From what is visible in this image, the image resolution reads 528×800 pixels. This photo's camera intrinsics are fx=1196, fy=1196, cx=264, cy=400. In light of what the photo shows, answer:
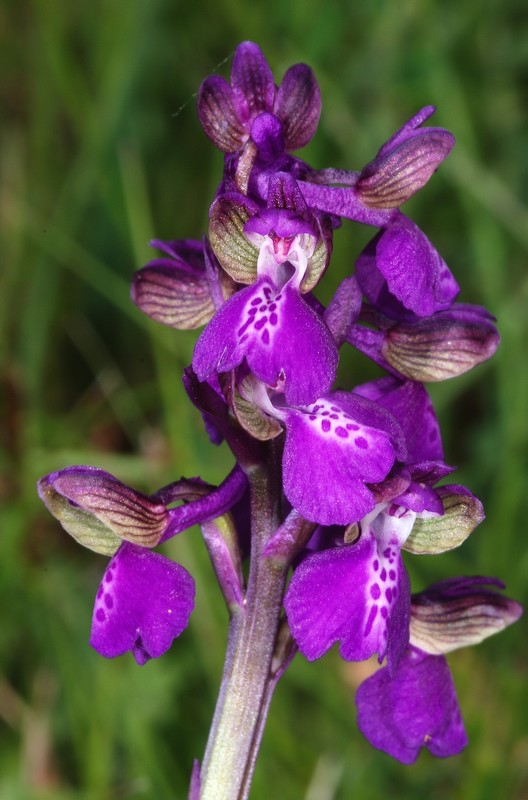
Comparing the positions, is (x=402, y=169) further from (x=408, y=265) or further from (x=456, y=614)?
(x=456, y=614)

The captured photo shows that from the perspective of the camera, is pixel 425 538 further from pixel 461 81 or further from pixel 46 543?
pixel 461 81

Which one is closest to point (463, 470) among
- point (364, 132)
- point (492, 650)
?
point (492, 650)

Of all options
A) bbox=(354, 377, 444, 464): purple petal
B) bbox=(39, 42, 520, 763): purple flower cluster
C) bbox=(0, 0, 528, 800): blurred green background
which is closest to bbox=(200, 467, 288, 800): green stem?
bbox=(39, 42, 520, 763): purple flower cluster

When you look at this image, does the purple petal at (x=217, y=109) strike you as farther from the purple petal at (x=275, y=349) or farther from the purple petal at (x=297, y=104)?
the purple petal at (x=275, y=349)

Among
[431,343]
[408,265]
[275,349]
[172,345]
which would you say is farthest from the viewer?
[172,345]

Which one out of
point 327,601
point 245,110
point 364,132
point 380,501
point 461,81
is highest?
point 461,81

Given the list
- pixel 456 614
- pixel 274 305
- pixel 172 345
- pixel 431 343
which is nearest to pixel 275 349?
pixel 274 305

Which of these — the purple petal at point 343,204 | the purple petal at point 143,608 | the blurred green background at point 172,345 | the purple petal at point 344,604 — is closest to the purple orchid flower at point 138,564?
the purple petal at point 143,608
